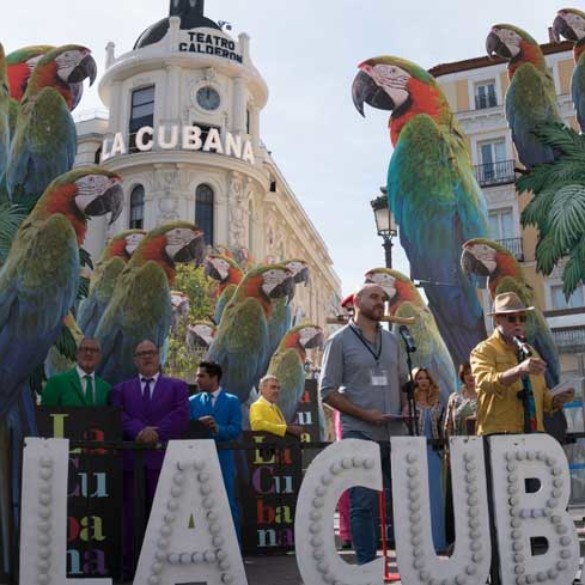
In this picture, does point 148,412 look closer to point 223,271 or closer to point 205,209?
point 223,271

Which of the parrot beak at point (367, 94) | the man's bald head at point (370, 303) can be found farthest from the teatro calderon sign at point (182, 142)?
the man's bald head at point (370, 303)

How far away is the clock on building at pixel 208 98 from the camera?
34.2 m

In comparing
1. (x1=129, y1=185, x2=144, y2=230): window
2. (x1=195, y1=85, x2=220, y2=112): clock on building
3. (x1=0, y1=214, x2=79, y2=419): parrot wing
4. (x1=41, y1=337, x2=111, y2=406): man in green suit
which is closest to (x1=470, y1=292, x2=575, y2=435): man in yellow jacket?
(x1=41, y1=337, x2=111, y2=406): man in green suit

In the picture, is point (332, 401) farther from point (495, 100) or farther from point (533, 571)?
point (495, 100)

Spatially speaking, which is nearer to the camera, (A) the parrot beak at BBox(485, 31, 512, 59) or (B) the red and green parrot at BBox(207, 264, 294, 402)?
(A) the parrot beak at BBox(485, 31, 512, 59)

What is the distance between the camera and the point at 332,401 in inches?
201

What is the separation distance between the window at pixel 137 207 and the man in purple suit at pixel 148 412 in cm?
2675

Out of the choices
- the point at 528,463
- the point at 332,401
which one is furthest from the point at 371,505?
the point at 528,463

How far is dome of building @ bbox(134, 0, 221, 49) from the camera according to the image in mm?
36844

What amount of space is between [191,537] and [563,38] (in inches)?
362

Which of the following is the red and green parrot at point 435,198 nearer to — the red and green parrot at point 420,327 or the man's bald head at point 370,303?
the red and green parrot at point 420,327

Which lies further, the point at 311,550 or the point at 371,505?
the point at 371,505

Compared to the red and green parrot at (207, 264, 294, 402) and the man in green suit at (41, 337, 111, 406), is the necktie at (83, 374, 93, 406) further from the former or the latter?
the red and green parrot at (207, 264, 294, 402)

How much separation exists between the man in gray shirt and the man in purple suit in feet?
5.14
